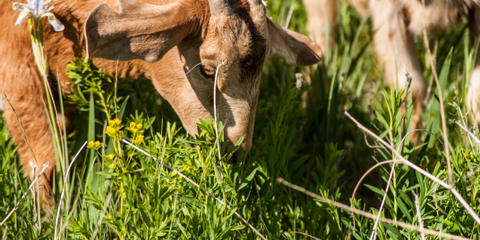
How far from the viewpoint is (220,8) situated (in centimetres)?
271

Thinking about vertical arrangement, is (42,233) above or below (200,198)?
below

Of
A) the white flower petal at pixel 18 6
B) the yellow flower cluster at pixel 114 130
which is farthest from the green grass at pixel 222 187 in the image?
the white flower petal at pixel 18 6

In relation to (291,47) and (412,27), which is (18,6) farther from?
(412,27)

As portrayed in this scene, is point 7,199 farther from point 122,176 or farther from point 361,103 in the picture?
point 361,103

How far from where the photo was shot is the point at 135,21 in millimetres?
2506

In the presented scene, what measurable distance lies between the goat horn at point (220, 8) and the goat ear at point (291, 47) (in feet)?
1.58

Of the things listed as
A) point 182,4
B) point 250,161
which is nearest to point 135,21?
point 182,4

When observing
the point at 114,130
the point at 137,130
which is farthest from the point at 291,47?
the point at 114,130

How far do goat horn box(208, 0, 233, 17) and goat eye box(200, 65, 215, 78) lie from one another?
11.2 inches

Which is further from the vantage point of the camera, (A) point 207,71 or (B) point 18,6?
(A) point 207,71

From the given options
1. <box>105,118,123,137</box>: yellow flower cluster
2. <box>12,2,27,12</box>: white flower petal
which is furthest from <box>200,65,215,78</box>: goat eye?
<box>12,2,27,12</box>: white flower petal

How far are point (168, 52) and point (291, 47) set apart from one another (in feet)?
2.53

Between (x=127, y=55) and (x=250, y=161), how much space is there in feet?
2.93

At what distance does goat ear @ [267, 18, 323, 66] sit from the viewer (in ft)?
10.6
